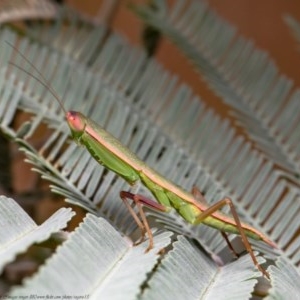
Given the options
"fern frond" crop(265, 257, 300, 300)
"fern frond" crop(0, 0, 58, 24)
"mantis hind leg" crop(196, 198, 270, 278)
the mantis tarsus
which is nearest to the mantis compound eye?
the mantis tarsus

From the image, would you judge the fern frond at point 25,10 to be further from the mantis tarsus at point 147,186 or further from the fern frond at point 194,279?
the fern frond at point 194,279

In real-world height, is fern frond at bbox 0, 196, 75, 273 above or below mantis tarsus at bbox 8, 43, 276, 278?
below

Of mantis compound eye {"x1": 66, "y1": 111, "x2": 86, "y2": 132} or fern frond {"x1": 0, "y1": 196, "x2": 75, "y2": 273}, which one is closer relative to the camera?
fern frond {"x1": 0, "y1": 196, "x2": 75, "y2": 273}

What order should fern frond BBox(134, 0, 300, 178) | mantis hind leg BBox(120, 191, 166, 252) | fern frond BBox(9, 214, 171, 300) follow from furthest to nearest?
fern frond BBox(134, 0, 300, 178) → mantis hind leg BBox(120, 191, 166, 252) → fern frond BBox(9, 214, 171, 300)

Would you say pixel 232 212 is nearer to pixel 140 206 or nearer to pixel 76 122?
pixel 140 206

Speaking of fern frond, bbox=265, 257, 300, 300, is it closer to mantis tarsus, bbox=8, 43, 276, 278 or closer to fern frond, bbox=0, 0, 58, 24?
mantis tarsus, bbox=8, 43, 276, 278

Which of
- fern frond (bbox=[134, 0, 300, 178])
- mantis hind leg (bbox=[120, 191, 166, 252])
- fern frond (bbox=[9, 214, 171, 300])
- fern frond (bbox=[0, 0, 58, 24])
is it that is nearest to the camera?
fern frond (bbox=[9, 214, 171, 300])

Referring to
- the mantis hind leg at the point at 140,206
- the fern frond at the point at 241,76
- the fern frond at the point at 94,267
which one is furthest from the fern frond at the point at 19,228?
the fern frond at the point at 241,76

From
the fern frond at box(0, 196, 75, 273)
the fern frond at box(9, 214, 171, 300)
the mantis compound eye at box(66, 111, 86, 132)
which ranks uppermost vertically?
the mantis compound eye at box(66, 111, 86, 132)

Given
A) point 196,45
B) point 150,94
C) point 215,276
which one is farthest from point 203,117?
point 215,276
